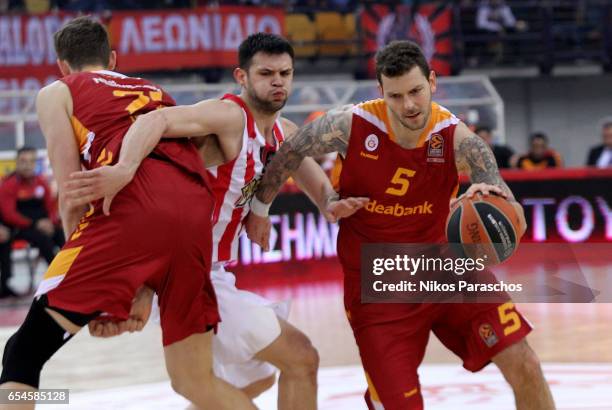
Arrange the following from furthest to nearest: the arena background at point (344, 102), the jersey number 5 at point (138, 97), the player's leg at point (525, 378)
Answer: the arena background at point (344, 102)
the player's leg at point (525, 378)
the jersey number 5 at point (138, 97)

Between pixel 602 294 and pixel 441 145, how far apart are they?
7.15ft

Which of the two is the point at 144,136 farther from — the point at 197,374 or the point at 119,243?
the point at 197,374

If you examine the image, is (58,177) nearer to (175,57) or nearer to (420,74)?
(420,74)

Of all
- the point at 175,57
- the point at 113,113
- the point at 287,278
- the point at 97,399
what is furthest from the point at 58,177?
the point at 175,57

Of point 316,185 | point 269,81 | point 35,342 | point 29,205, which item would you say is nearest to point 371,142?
point 316,185

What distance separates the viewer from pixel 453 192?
4.57m

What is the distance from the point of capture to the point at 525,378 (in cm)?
420

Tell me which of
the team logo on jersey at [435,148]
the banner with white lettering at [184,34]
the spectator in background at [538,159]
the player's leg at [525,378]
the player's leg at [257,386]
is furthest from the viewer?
the banner with white lettering at [184,34]

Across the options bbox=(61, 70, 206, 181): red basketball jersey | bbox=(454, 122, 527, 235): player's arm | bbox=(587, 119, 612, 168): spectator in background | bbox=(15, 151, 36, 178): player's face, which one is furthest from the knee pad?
bbox=(587, 119, 612, 168): spectator in background

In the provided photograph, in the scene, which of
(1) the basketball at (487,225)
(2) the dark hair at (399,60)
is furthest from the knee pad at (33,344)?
(2) the dark hair at (399,60)

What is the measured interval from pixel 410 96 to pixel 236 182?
2.70 ft

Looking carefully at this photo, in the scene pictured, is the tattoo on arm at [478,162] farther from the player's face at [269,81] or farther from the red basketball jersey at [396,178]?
the player's face at [269,81]

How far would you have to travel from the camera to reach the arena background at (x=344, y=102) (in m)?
6.33

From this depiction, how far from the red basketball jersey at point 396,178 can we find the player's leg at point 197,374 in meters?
0.91
